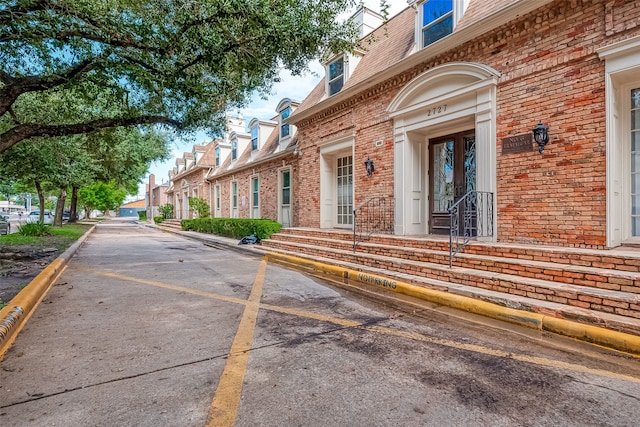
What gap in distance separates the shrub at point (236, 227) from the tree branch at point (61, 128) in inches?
201

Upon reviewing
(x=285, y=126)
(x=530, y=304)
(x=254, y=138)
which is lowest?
(x=530, y=304)

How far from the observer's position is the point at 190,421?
229 centimetres

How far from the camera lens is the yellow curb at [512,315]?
3584 mm

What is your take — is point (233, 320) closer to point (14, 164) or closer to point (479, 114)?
point (479, 114)

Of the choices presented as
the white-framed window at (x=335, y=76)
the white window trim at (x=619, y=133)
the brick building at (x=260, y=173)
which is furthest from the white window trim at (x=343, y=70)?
the white window trim at (x=619, y=133)

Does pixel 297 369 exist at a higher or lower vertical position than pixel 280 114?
lower

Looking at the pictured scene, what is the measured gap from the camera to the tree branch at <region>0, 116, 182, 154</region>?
7.40 meters

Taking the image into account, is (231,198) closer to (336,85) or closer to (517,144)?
(336,85)

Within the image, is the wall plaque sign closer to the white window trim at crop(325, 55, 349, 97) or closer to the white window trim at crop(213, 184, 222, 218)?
the white window trim at crop(325, 55, 349, 97)

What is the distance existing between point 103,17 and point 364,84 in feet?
20.1

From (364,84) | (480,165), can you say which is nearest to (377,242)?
(480,165)

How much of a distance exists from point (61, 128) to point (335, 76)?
8001mm

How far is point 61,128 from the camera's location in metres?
7.87

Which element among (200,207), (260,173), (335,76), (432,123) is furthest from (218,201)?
(432,123)
